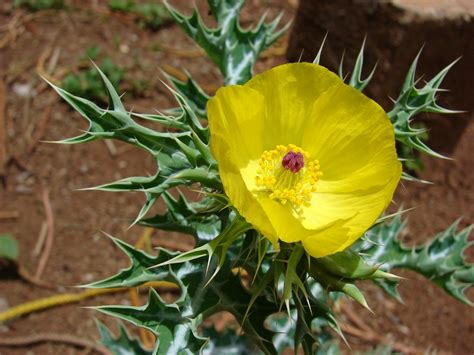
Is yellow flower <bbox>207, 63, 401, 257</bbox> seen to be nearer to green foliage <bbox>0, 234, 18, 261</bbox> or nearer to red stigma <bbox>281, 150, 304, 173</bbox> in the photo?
red stigma <bbox>281, 150, 304, 173</bbox>

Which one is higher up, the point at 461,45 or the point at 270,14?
the point at 461,45

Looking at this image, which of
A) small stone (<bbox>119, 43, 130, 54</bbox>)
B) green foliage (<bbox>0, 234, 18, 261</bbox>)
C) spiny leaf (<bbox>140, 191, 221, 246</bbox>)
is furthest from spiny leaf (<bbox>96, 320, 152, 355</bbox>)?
small stone (<bbox>119, 43, 130, 54</bbox>)

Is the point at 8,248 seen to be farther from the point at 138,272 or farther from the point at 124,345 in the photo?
the point at 138,272

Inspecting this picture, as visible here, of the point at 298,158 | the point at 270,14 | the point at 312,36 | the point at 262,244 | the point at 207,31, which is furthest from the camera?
the point at 270,14

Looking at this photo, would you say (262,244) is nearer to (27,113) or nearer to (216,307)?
(216,307)

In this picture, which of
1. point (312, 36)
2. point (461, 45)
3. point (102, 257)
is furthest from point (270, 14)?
point (102, 257)

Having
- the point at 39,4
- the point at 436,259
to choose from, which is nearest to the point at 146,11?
the point at 39,4
